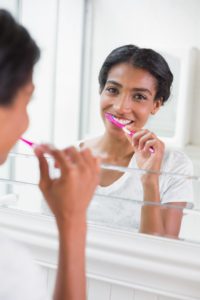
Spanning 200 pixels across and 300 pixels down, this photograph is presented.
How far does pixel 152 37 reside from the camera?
23.5 inches

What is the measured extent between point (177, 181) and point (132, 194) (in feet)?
0.26

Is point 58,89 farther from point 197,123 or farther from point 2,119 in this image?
point 2,119

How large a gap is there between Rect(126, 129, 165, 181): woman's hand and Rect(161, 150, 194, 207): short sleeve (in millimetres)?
17

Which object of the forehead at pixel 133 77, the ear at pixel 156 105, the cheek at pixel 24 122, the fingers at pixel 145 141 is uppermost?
the forehead at pixel 133 77

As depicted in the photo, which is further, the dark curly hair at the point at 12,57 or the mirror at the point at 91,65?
the mirror at the point at 91,65

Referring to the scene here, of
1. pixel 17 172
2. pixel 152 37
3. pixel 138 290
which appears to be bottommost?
pixel 138 290

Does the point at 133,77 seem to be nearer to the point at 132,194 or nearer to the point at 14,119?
the point at 132,194

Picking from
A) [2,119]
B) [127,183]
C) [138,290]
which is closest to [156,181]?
[127,183]

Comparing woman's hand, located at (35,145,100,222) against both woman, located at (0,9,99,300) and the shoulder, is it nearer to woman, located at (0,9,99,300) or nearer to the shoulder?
woman, located at (0,9,99,300)

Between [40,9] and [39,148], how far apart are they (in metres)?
0.35

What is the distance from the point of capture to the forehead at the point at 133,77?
0.63 meters

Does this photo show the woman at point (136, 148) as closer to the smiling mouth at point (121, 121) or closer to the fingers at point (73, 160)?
the smiling mouth at point (121, 121)

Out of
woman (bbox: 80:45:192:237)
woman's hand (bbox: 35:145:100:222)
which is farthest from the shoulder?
woman's hand (bbox: 35:145:100:222)

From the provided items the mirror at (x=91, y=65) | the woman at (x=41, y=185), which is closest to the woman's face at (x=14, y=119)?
the woman at (x=41, y=185)
